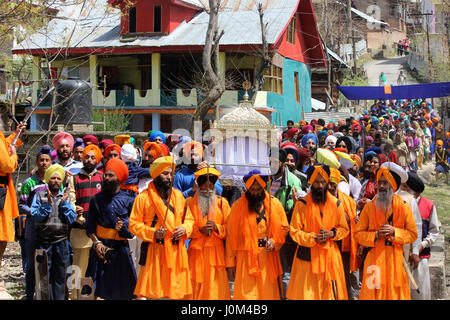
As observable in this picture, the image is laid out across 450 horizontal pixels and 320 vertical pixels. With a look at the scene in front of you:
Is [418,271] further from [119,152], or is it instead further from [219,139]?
[219,139]

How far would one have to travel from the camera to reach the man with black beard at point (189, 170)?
299 inches

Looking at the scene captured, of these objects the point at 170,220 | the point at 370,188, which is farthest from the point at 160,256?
the point at 370,188

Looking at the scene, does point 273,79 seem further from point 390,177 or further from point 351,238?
point 390,177

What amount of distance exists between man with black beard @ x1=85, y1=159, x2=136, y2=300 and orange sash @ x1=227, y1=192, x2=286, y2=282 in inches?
46.4

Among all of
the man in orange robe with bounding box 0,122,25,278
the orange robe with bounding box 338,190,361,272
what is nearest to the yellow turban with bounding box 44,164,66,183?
the man in orange robe with bounding box 0,122,25,278

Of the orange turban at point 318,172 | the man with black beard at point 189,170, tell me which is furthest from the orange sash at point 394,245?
the man with black beard at point 189,170

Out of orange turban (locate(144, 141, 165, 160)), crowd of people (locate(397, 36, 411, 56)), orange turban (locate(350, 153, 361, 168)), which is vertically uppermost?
crowd of people (locate(397, 36, 411, 56))

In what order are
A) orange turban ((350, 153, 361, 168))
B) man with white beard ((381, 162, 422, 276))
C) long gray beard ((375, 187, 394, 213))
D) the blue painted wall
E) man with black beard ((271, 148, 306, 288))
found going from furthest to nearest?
the blue painted wall, orange turban ((350, 153, 361, 168)), man with black beard ((271, 148, 306, 288)), man with white beard ((381, 162, 422, 276)), long gray beard ((375, 187, 394, 213))

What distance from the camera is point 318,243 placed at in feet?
20.2

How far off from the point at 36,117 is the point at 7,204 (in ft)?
68.2

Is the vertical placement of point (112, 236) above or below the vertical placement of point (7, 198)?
below

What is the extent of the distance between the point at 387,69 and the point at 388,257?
50554mm

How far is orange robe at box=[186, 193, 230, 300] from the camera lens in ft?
21.0

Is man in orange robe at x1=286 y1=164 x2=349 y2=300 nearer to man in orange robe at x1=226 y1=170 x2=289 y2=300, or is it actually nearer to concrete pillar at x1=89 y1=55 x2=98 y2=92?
man in orange robe at x1=226 y1=170 x2=289 y2=300
